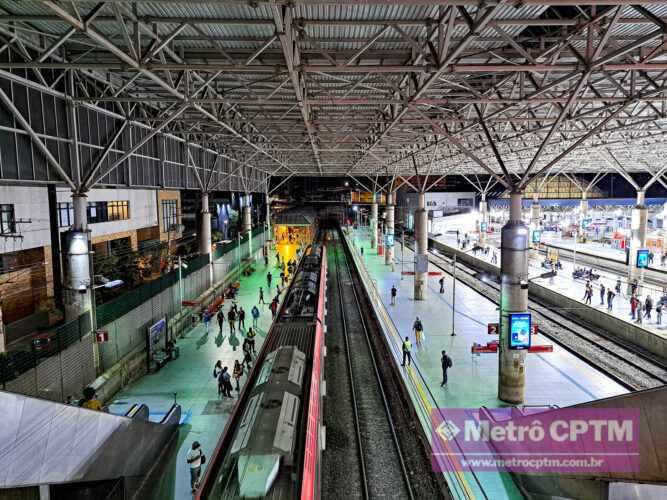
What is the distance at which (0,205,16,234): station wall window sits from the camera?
18.6 m

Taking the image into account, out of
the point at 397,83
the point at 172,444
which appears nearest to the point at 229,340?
the point at 172,444

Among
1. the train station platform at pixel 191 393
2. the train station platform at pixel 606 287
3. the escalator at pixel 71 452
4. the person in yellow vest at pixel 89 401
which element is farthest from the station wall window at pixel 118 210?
the train station platform at pixel 606 287

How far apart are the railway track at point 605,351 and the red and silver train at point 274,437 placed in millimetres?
11580

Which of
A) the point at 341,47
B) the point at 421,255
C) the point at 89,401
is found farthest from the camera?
the point at 421,255

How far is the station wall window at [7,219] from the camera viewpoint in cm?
1861

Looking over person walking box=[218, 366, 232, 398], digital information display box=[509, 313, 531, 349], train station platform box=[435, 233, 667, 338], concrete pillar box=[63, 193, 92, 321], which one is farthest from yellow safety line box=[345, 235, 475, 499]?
concrete pillar box=[63, 193, 92, 321]

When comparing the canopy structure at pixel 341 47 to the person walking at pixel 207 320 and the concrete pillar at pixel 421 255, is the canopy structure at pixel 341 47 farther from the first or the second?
the concrete pillar at pixel 421 255

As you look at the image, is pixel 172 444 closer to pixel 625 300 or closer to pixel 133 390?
pixel 133 390

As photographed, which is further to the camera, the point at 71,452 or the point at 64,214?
the point at 64,214

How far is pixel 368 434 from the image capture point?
13.4 metres

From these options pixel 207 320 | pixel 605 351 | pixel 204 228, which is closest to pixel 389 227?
pixel 204 228

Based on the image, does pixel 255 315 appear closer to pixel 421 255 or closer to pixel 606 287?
pixel 421 255

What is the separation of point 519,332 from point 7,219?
63.9 feet

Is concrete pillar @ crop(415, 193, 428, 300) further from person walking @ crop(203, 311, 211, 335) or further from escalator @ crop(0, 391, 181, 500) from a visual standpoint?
escalator @ crop(0, 391, 181, 500)
